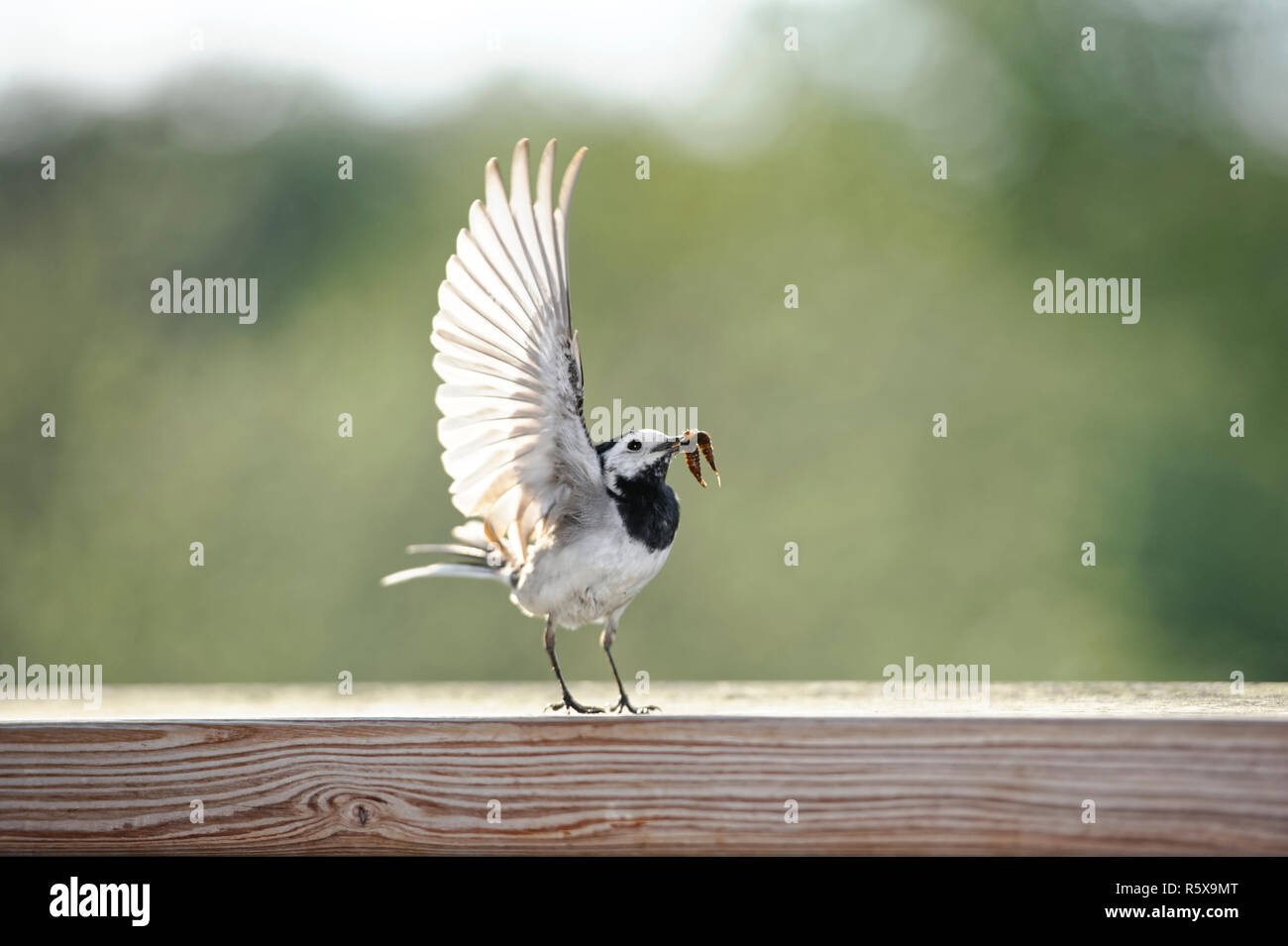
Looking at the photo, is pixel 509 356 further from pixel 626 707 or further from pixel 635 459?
pixel 626 707

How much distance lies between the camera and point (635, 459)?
282 cm

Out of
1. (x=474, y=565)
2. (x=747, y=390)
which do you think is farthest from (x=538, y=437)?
(x=747, y=390)

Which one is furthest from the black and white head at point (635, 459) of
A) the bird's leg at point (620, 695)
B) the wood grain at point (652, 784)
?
the wood grain at point (652, 784)

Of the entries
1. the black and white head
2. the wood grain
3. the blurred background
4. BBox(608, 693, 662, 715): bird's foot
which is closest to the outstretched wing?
the black and white head

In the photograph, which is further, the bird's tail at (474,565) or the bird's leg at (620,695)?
the bird's tail at (474,565)

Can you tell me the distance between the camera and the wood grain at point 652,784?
1595mm

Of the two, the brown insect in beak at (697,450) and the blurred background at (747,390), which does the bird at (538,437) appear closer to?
the brown insect in beak at (697,450)

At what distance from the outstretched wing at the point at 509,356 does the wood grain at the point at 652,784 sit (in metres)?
0.91

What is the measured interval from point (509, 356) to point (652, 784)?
41.1 inches

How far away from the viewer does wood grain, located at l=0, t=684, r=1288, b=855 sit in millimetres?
1595

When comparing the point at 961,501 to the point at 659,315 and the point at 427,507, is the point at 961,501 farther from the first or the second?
the point at 427,507
